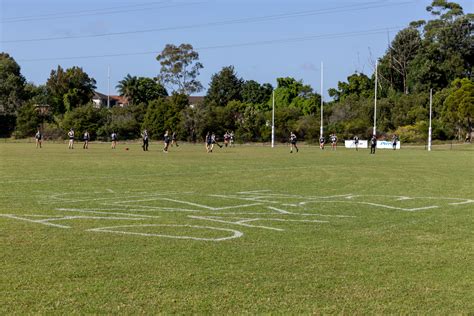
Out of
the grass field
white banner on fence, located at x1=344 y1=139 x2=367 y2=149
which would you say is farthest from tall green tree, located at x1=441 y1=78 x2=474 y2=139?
the grass field

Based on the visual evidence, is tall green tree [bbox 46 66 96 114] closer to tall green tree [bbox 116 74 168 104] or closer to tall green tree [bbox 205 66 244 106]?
tall green tree [bbox 116 74 168 104]

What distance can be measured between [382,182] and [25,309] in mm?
18309

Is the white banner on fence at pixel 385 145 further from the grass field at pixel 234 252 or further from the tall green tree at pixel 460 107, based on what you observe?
the grass field at pixel 234 252

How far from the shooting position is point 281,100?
110125 mm

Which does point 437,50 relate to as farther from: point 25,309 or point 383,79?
point 25,309

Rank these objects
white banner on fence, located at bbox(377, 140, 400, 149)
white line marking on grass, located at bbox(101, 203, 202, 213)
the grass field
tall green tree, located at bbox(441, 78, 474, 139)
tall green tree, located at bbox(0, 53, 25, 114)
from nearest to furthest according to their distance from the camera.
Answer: the grass field < white line marking on grass, located at bbox(101, 203, 202, 213) < white banner on fence, located at bbox(377, 140, 400, 149) < tall green tree, located at bbox(441, 78, 474, 139) < tall green tree, located at bbox(0, 53, 25, 114)

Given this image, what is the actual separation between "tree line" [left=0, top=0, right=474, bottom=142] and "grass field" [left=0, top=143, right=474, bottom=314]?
7138 centimetres

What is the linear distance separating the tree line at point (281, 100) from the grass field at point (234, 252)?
71382 millimetres

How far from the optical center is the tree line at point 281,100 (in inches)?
3494

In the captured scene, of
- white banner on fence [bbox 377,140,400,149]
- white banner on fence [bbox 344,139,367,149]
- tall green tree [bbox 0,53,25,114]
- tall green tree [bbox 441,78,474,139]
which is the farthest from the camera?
tall green tree [bbox 0,53,25,114]

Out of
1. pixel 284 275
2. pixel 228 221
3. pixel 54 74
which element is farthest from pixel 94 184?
pixel 54 74

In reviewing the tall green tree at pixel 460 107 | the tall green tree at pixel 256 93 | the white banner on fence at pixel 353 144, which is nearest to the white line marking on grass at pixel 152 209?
the white banner on fence at pixel 353 144

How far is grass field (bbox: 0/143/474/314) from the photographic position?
667cm

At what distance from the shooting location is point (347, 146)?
3191 inches
